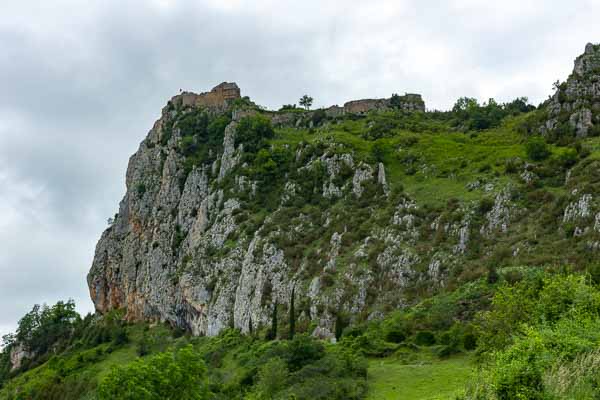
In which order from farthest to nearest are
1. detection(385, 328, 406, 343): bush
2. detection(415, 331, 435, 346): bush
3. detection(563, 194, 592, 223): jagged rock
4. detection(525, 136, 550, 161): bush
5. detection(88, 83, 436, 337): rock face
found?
1. detection(525, 136, 550, 161): bush
2. detection(88, 83, 436, 337): rock face
3. detection(563, 194, 592, 223): jagged rock
4. detection(385, 328, 406, 343): bush
5. detection(415, 331, 435, 346): bush

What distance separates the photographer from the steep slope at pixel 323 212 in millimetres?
64625

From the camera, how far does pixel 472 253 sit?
63.5 metres

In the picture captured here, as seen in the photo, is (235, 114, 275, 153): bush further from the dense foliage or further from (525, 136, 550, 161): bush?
the dense foliage

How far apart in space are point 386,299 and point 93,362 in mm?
46137

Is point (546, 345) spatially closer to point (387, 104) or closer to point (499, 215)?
point (499, 215)

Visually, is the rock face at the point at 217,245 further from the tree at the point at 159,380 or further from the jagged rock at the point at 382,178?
the tree at the point at 159,380

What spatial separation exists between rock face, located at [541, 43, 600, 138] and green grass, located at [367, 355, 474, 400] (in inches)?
1664

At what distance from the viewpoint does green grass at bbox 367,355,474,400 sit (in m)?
38.4

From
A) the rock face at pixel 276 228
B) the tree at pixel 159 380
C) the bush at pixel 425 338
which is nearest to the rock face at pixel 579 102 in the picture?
the rock face at pixel 276 228

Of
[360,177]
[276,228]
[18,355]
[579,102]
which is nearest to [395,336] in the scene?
[276,228]

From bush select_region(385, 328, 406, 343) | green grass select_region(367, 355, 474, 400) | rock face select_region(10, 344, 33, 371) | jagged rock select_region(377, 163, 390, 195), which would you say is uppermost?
jagged rock select_region(377, 163, 390, 195)

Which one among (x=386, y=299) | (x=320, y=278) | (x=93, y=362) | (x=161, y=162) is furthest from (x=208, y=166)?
(x=386, y=299)

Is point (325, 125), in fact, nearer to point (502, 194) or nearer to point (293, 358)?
point (502, 194)

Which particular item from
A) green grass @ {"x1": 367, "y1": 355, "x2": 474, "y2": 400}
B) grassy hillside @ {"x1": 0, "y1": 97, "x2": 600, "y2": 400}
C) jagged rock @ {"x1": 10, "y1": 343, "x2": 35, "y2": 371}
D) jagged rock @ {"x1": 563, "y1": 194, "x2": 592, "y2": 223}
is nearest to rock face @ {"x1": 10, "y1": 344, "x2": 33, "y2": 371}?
jagged rock @ {"x1": 10, "y1": 343, "x2": 35, "y2": 371}
